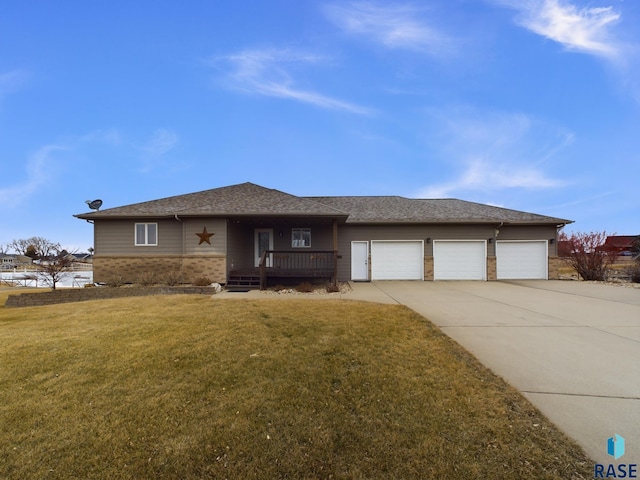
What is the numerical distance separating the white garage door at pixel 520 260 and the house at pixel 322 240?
0.16 feet

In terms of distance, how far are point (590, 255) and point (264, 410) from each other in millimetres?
19456

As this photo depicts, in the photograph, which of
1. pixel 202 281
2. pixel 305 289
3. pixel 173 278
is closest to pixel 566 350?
pixel 305 289

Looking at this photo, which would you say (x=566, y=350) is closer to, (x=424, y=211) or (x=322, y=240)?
(x=322, y=240)

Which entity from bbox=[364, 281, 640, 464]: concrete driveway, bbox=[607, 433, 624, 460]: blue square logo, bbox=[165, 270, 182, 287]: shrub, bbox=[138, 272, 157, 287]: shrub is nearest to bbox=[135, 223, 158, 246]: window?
bbox=[138, 272, 157, 287]: shrub

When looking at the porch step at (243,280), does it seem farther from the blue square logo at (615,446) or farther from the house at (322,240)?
the blue square logo at (615,446)

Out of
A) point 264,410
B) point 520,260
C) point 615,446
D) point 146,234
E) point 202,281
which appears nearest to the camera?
point 615,446

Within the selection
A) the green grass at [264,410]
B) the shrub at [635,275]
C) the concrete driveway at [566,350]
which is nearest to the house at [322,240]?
the shrub at [635,275]

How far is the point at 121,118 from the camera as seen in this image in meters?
14.5

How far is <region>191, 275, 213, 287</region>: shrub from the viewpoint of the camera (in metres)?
11.7

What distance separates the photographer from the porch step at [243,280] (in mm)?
12006

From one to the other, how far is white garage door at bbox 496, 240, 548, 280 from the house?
0.05m

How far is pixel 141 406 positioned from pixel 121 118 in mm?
15804

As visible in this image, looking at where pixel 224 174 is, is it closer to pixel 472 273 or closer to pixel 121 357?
pixel 472 273

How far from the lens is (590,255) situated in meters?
15.6
